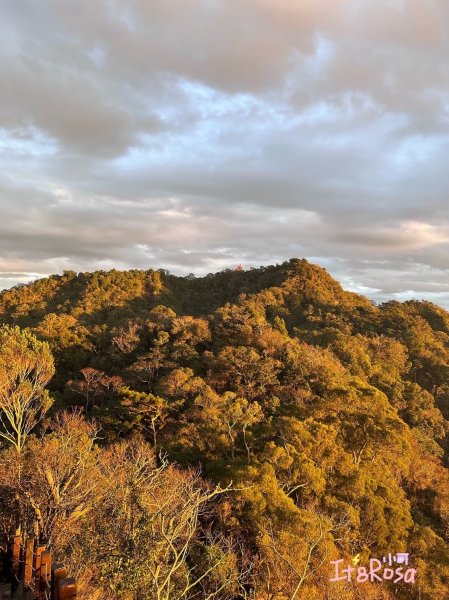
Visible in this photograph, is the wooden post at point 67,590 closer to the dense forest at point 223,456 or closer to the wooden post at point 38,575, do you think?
the wooden post at point 38,575

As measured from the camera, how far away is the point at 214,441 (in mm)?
21859

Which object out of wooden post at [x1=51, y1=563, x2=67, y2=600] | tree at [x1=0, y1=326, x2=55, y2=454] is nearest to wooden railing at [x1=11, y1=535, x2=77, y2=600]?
wooden post at [x1=51, y1=563, x2=67, y2=600]

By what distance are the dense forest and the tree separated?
85mm

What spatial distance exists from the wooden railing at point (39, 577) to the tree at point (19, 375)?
9879 mm

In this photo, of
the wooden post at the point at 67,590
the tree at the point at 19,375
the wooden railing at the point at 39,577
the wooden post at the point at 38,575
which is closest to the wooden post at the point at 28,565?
the wooden railing at the point at 39,577

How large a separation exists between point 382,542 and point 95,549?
45.5 ft

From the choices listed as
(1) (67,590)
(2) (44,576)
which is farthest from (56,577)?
(2) (44,576)

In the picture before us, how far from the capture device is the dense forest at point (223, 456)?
10492mm

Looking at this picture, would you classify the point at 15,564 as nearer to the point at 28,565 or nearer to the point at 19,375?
the point at 28,565

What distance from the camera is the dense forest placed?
10.5 m

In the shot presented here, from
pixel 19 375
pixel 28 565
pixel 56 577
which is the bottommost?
pixel 28 565

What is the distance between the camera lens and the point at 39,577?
6477 millimetres

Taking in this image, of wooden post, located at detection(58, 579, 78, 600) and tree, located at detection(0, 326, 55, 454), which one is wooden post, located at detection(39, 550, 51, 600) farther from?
tree, located at detection(0, 326, 55, 454)

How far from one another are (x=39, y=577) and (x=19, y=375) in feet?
47.8
